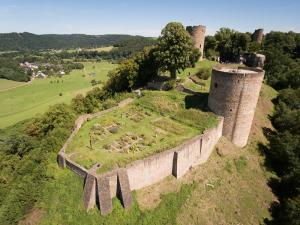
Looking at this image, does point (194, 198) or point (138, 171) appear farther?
point (194, 198)

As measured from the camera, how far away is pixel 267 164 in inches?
1104

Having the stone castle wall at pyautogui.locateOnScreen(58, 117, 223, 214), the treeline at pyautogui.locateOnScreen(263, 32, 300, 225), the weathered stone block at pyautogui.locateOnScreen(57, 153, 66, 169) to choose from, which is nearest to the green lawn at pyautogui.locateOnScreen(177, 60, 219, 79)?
the treeline at pyautogui.locateOnScreen(263, 32, 300, 225)

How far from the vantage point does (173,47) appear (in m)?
34.8

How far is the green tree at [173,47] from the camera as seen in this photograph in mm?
34938

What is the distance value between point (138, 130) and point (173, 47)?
14780 millimetres

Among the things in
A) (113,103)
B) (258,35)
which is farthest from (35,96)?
(258,35)

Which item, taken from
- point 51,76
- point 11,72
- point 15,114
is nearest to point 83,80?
point 51,76

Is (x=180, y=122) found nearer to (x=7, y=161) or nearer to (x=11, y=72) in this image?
(x=7, y=161)

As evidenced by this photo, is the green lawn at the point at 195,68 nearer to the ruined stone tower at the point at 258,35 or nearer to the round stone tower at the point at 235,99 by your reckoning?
the round stone tower at the point at 235,99

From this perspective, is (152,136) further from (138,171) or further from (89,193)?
(89,193)

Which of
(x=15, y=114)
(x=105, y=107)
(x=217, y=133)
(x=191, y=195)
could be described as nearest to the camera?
(x=191, y=195)

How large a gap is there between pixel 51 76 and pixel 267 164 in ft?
369

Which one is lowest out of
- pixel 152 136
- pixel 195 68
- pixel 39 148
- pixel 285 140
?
pixel 285 140

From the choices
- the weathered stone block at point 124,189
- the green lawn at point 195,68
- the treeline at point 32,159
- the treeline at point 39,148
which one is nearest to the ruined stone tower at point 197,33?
the green lawn at point 195,68
